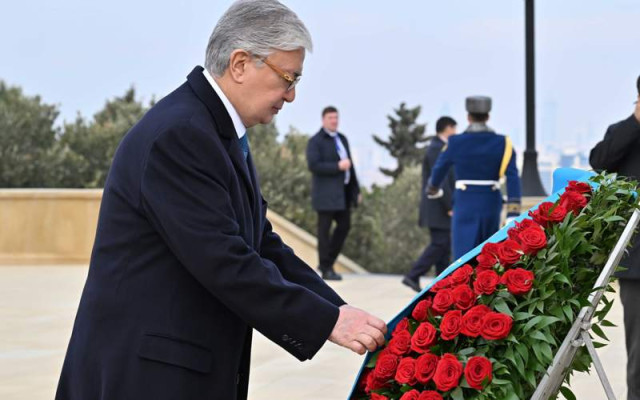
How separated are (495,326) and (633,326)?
8.17 feet

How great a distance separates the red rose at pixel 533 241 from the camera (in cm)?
308

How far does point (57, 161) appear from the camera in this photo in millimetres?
18250

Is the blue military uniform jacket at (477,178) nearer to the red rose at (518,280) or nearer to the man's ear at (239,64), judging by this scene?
the red rose at (518,280)

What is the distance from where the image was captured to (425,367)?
113 inches

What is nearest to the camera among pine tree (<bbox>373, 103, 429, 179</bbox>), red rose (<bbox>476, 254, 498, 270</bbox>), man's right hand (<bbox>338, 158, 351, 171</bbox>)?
red rose (<bbox>476, 254, 498, 270</bbox>)

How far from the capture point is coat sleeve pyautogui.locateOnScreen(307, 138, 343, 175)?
489 inches

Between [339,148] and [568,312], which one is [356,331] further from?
[339,148]

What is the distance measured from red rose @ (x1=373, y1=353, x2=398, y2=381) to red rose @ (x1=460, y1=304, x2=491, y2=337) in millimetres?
189

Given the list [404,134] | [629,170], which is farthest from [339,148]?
[404,134]

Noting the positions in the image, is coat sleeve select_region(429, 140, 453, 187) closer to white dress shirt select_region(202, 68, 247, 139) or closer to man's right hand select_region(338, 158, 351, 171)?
man's right hand select_region(338, 158, 351, 171)

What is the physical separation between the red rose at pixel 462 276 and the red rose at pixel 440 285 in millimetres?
14

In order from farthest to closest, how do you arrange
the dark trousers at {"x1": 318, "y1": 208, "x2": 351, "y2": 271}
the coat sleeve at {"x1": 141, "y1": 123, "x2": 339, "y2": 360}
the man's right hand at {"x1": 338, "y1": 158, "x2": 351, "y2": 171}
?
the dark trousers at {"x1": 318, "y1": 208, "x2": 351, "y2": 271} → the man's right hand at {"x1": 338, "y1": 158, "x2": 351, "y2": 171} → the coat sleeve at {"x1": 141, "y1": 123, "x2": 339, "y2": 360}

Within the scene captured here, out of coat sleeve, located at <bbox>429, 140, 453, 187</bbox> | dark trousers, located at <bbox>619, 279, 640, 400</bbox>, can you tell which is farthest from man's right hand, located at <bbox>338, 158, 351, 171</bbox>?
dark trousers, located at <bbox>619, 279, 640, 400</bbox>

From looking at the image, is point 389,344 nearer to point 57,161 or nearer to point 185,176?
point 185,176
